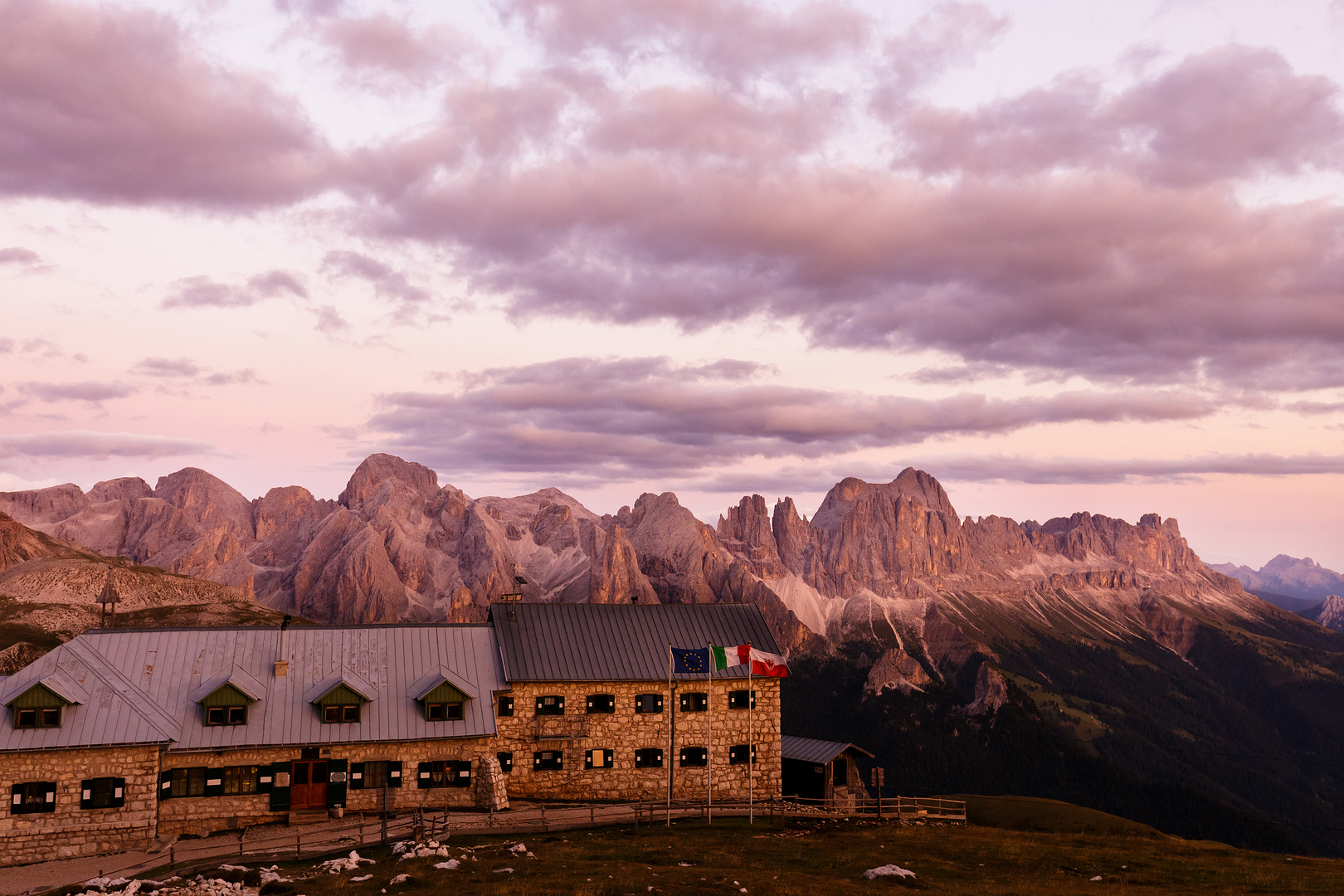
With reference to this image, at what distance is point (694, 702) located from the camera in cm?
5794

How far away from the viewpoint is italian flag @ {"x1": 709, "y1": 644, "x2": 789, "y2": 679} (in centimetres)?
4962

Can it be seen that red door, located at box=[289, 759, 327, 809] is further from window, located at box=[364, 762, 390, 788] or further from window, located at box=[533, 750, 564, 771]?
window, located at box=[533, 750, 564, 771]

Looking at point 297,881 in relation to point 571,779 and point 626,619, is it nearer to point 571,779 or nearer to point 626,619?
point 571,779

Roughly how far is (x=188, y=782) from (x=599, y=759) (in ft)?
74.5

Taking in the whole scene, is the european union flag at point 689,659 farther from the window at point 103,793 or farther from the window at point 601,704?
the window at point 103,793

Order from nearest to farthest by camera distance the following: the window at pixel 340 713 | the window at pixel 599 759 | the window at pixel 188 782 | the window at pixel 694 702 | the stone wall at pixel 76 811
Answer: the stone wall at pixel 76 811
the window at pixel 188 782
the window at pixel 340 713
the window at pixel 599 759
the window at pixel 694 702

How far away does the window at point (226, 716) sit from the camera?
48.8 m

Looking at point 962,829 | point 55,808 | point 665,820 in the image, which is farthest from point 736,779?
point 55,808

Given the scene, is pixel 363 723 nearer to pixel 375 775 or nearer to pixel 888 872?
pixel 375 775

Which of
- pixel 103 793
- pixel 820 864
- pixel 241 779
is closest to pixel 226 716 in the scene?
pixel 241 779

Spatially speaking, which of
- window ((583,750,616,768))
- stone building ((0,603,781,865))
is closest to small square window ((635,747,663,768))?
stone building ((0,603,781,865))

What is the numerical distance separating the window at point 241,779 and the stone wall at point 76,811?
11.2 feet

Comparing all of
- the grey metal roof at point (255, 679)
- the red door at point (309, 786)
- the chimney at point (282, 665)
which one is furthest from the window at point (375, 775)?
the chimney at point (282, 665)

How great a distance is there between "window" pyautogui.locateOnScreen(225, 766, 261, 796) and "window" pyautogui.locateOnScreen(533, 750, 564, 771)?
15.6 meters
